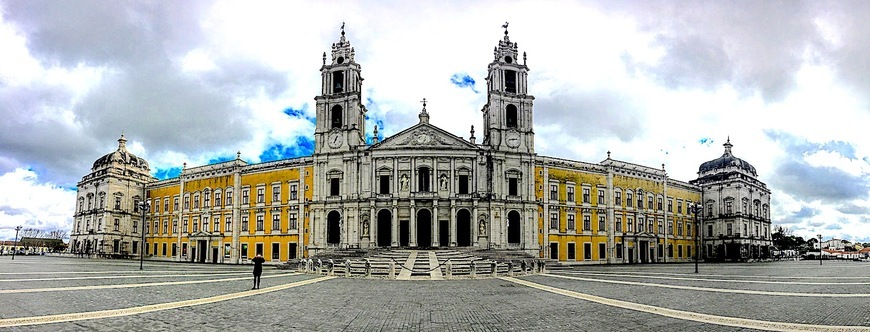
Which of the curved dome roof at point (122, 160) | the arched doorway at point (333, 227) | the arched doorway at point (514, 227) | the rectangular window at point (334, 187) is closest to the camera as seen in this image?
the arched doorway at point (514, 227)

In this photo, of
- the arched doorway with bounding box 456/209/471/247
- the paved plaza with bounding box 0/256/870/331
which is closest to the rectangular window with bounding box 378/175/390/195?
the arched doorway with bounding box 456/209/471/247

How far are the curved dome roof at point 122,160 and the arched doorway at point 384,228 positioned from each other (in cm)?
3921

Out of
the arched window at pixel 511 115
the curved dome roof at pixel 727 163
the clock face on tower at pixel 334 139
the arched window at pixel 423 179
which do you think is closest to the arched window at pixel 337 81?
the clock face on tower at pixel 334 139

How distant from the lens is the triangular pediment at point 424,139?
48.8m

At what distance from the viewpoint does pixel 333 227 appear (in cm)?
5041

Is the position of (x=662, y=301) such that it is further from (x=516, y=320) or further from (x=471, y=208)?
(x=471, y=208)

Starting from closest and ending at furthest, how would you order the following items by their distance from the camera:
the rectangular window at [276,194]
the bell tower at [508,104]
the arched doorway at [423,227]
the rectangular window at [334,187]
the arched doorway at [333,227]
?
the arched doorway at [423,227] → the arched doorway at [333,227] → the rectangular window at [334,187] → the bell tower at [508,104] → the rectangular window at [276,194]

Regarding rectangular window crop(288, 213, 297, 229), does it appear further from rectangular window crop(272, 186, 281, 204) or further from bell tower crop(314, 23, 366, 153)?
bell tower crop(314, 23, 366, 153)

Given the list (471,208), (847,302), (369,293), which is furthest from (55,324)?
(471,208)

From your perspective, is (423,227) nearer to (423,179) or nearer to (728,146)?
(423,179)

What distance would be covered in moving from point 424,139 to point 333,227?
37.6 ft

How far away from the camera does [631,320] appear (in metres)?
13.9

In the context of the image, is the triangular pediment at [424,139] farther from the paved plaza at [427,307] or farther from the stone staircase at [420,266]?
the paved plaza at [427,307]

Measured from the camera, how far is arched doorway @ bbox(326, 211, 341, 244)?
5012cm
